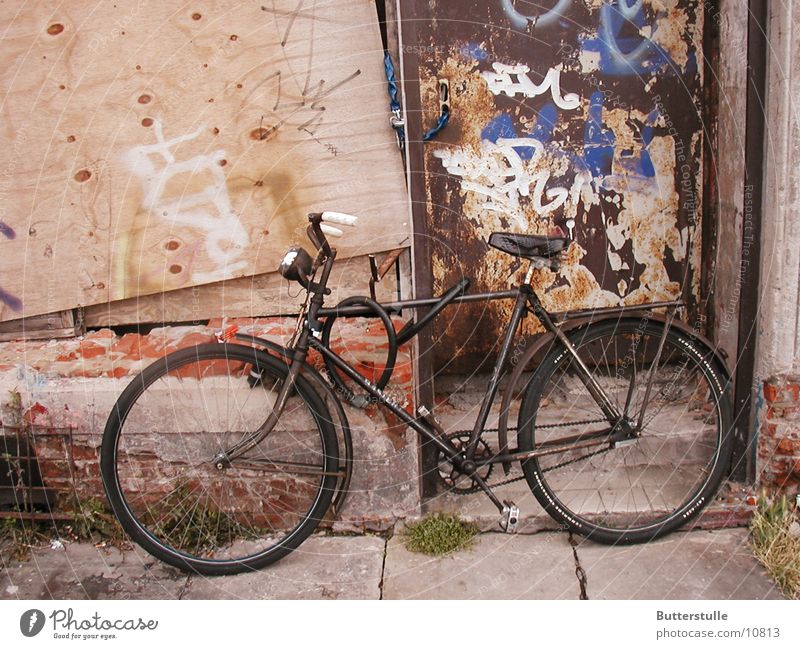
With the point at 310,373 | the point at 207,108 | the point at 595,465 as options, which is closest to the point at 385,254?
the point at 310,373

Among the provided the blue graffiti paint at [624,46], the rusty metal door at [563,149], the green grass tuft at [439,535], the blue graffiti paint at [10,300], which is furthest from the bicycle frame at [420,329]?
the blue graffiti paint at [10,300]

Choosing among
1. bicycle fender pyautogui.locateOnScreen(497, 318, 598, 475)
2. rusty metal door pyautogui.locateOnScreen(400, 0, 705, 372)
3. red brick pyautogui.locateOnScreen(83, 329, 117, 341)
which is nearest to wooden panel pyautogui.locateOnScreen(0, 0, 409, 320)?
red brick pyautogui.locateOnScreen(83, 329, 117, 341)

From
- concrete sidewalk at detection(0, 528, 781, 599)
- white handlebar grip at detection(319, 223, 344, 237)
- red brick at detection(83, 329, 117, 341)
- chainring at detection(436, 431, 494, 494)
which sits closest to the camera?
white handlebar grip at detection(319, 223, 344, 237)

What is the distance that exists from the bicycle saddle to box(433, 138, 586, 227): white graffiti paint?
26.3 inches

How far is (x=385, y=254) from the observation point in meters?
3.97

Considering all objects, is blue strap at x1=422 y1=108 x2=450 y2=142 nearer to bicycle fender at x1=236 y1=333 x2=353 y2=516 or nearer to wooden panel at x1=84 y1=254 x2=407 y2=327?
wooden panel at x1=84 y1=254 x2=407 y2=327

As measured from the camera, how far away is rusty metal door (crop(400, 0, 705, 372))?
12.7 feet

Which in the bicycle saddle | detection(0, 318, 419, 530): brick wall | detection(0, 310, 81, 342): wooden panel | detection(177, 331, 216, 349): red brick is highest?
the bicycle saddle

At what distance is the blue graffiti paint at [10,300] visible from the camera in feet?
13.2

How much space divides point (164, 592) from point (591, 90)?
9.67ft

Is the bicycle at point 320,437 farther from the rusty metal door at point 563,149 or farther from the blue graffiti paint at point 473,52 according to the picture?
the blue graffiti paint at point 473,52

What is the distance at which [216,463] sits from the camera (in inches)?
136

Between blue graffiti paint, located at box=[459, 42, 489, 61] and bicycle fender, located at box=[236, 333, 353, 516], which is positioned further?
blue graffiti paint, located at box=[459, 42, 489, 61]

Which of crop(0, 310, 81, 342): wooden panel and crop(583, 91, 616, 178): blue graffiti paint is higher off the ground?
crop(583, 91, 616, 178): blue graffiti paint
